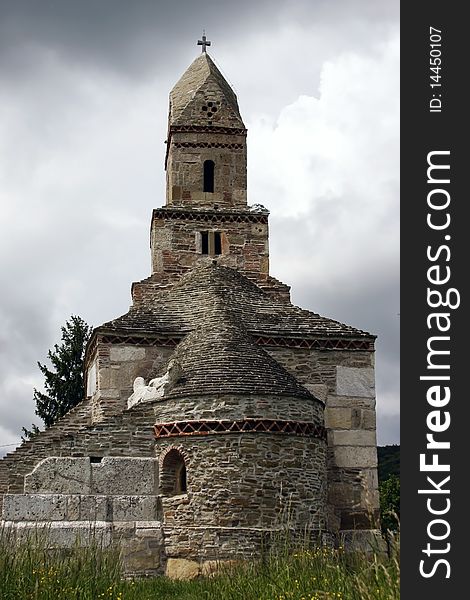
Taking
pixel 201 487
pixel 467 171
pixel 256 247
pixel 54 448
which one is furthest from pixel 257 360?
pixel 467 171

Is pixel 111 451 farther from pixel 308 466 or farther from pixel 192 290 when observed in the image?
pixel 192 290

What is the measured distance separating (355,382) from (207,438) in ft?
15.1

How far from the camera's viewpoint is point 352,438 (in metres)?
18.6

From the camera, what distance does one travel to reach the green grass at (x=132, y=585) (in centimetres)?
875

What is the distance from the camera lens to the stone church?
50.2 ft

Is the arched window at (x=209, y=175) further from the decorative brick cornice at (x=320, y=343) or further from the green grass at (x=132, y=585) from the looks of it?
the green grass at (x=132, y=585)

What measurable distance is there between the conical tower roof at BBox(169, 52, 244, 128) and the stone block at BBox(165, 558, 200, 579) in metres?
11.8

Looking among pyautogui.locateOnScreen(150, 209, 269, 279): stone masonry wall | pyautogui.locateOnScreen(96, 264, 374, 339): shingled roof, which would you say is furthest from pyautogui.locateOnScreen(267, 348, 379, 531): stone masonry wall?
pyautogui.locateOnScreen(150, 209, 269, 279): stone masonry wall

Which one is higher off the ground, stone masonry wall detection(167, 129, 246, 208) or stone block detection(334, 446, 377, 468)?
stone masonry wall detection(167, 129, 246, 208)

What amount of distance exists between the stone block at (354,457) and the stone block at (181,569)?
4279 millimetres

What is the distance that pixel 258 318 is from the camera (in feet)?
63.0

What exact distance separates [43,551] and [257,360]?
6726 millimetres

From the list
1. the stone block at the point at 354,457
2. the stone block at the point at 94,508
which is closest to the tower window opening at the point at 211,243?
the stone block at the point at 354,457

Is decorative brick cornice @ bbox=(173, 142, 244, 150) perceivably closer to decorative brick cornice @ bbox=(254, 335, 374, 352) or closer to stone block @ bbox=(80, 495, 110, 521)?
decorative brick cornice @ bbox=(254, 335, 374, 352)
